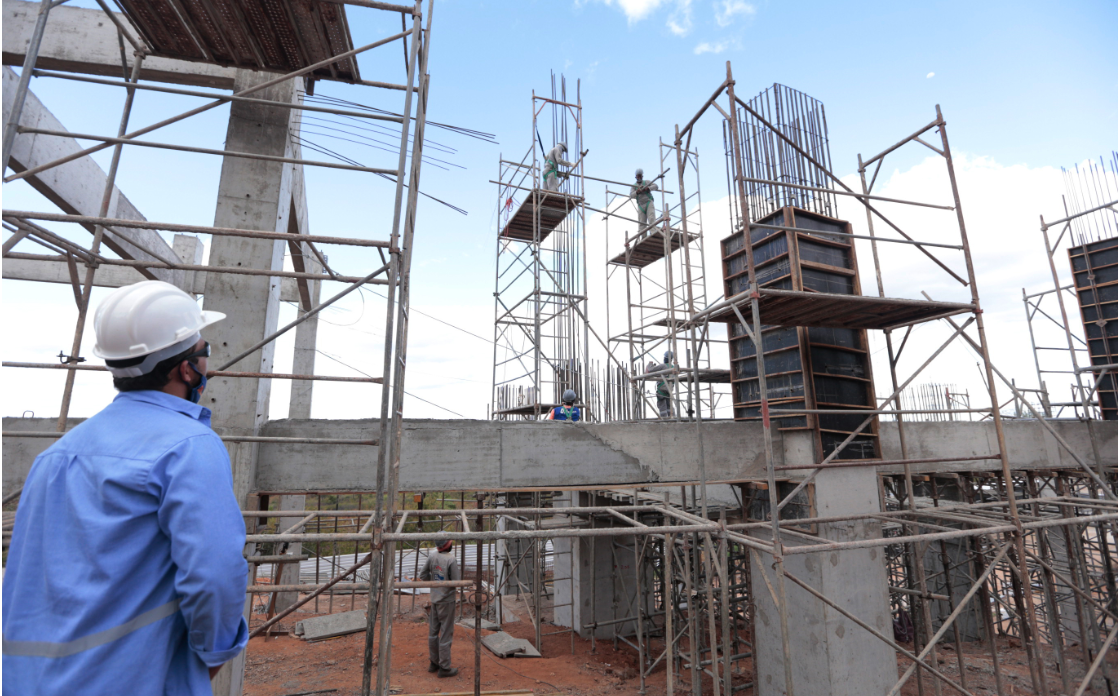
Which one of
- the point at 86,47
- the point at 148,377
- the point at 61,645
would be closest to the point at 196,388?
the point at 148,377

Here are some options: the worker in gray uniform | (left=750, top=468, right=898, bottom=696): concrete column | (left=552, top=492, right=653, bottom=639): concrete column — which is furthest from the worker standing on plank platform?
(left=552, top=492, right=653, bottom=639): concrete column

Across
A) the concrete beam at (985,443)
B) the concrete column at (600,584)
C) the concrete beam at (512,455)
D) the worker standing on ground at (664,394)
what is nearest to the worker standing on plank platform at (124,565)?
the concrete beam at (512,455)

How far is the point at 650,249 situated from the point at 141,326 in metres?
15.4

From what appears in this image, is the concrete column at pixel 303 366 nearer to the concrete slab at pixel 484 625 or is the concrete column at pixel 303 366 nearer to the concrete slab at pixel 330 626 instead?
the concrete slab at pixel 330 626

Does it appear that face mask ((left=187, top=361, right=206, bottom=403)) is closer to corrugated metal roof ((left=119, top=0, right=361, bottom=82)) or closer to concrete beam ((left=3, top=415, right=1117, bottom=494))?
concrete beam ((left=3, top=415, right=1117, bottom=494))

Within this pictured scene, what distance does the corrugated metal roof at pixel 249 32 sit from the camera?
536cm

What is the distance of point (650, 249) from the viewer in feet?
53.6

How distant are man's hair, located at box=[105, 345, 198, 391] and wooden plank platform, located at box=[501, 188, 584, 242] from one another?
1346cm

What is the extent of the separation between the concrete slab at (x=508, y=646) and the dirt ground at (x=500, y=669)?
0.17m

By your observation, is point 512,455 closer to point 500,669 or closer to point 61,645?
point 61,645

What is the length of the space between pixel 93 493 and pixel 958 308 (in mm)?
8671

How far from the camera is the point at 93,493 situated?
5.47 ft

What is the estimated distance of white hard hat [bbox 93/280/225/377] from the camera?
1893 mm

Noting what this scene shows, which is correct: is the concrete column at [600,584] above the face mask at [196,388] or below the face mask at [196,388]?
below
